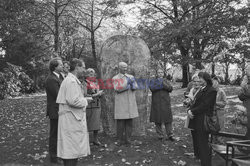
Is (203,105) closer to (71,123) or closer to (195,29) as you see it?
(71,123)

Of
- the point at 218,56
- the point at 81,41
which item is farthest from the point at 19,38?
the point at 218,56

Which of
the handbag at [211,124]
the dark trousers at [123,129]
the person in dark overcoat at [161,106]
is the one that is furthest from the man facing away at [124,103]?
the handbag at [211,124]

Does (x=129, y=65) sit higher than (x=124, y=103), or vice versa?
(x=129, y=65)

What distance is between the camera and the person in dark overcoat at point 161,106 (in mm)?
6883

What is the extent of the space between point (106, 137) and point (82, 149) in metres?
3.45

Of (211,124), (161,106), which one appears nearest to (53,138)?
(161,106)

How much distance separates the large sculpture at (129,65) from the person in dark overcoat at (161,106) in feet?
2.78

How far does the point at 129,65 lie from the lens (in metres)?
7.91

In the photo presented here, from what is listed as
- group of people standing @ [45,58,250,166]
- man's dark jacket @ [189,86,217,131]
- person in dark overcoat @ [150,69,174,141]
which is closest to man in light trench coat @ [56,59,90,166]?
group of people standing @ [45,58,250,166]

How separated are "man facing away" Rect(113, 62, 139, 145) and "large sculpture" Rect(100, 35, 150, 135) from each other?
1.11m

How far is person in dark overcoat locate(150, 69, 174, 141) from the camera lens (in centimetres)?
688

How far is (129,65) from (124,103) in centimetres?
167

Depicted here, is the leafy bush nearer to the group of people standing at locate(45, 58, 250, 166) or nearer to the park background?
the park background

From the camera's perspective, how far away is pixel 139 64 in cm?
795
